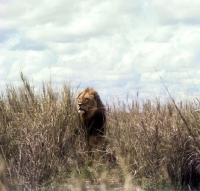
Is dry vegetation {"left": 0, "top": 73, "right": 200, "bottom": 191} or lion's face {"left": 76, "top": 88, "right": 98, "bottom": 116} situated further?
lion's face {"left": 76, "top": 88, "right": 98, "bottom": 116}

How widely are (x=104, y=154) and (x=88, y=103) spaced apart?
95 cm

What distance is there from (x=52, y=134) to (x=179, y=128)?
2041mm

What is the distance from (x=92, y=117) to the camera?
7.69 metres

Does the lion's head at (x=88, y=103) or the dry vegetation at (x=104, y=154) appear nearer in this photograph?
the dry vegetation at (x=104, y=154)

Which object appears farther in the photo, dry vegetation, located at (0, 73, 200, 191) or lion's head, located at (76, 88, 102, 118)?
lion's head, located at (76, 88, 102, 118)

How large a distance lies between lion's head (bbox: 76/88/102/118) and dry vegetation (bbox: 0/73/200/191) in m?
0.25

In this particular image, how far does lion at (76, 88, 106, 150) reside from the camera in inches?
299

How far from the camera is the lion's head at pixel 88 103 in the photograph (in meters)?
7.57

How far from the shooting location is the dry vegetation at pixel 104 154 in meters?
6.03

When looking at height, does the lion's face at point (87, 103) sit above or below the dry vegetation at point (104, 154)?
above

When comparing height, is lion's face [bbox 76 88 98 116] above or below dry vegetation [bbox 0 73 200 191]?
above

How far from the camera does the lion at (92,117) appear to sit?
24.9 ft

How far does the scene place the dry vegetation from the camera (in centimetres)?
603

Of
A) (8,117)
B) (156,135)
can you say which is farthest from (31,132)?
(156,135)
